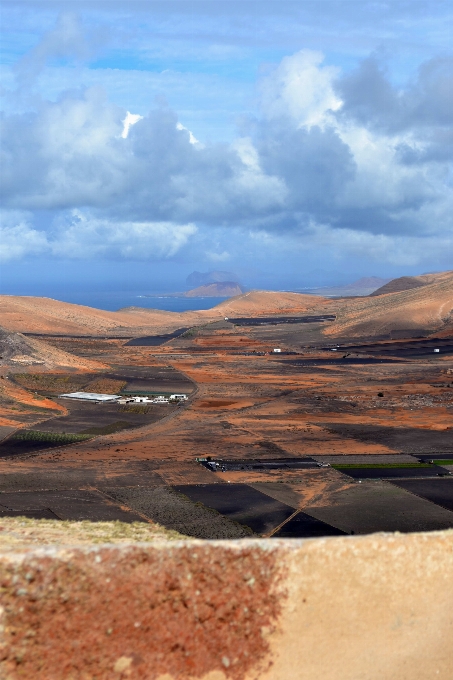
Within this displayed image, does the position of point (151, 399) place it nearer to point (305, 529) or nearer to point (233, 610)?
point (305, 529)

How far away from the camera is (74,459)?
45406 mm

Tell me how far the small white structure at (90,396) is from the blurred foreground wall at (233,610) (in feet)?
193

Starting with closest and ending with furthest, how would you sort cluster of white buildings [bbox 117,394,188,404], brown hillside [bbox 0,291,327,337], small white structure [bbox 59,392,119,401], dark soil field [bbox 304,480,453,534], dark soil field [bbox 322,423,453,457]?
dark soil field [bbox 304,480,453,534], dark soil field [bbox 322,423,453,457], cluster of white buildings [bbox 117,394,188,404], small white structure [bbox 59,392,119,401], brown hillside [bbox 0,291,327,337]

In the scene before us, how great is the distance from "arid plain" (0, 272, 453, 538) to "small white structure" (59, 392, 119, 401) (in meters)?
1.96

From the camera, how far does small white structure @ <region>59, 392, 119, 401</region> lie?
70125 mm

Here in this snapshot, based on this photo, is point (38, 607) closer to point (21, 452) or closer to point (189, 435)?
point (21, 452)

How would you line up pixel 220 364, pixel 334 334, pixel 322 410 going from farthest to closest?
pixel 334 334 < pixel 220 364 < pixel 322 410

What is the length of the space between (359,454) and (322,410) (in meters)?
17.0

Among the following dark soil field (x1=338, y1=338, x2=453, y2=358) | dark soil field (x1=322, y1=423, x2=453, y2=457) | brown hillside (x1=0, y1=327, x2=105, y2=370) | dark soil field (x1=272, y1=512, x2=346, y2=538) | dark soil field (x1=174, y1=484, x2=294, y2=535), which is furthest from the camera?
dark soil field (x1=338, y1=338, x2=453, y2=358)

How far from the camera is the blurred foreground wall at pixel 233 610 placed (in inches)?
443

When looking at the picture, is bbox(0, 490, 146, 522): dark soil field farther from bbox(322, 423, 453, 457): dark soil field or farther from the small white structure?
the small white structure

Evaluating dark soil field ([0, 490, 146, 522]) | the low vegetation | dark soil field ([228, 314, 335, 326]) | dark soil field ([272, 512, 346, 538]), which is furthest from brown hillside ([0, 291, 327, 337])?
dark soil field ([272, 512, 346, 538])

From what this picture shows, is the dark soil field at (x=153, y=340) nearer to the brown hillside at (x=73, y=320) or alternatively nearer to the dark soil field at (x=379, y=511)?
the brown hillside at (x=73, y=320)

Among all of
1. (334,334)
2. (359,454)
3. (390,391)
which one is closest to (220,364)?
(390,391)
